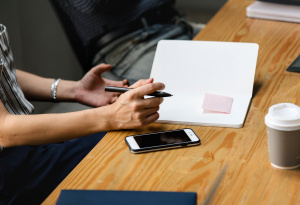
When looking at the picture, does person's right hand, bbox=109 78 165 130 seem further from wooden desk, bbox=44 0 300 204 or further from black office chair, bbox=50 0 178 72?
black office chair, bbox=50 0 178 72

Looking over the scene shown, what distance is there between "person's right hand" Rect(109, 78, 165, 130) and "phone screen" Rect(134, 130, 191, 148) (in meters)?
0.05

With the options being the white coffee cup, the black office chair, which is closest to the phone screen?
the white coffee cup

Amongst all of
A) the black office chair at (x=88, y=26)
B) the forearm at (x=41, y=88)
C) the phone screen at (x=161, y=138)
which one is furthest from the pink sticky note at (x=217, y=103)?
the black office chair at (x=88, y=26)

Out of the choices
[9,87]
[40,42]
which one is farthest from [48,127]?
[40,42]

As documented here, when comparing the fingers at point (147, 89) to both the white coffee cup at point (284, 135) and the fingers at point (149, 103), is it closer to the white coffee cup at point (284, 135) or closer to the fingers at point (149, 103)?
the fingers at point (149, 103)

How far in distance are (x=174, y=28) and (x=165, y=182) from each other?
132 cm

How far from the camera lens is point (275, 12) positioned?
164 cm

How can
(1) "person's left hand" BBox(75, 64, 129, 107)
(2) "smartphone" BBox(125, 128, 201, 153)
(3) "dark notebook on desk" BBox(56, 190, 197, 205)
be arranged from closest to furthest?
(3) "dark notebook on desk" BBox(56, 190, 197, 205), (2) "smartphone" BBox(125, 128, 201, 153), (1) "person's left hand" BBox(75, 64, 129, 107)

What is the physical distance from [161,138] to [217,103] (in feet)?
0.61

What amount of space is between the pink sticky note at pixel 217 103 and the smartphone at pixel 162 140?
0.32ft

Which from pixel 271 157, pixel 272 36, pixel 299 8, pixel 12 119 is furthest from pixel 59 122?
pixel 299 8

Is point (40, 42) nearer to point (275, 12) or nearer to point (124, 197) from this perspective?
point (275, 12)

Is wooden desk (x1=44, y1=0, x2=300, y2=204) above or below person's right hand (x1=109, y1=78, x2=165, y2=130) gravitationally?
below

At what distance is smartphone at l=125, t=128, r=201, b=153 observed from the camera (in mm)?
1008
